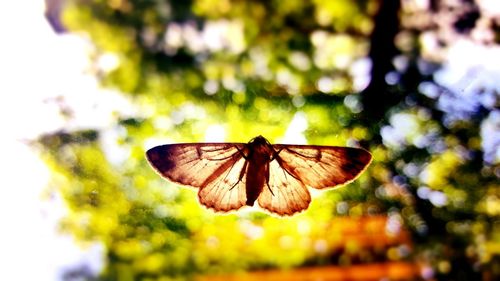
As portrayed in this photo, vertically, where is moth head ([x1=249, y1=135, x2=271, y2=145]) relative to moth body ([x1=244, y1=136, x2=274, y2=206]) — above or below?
above

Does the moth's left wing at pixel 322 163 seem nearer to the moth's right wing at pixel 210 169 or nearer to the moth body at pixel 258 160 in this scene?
the moth body at pixel 258 160

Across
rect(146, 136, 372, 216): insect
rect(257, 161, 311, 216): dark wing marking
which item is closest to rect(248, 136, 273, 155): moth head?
rect(146, 136, 372, 216): insect

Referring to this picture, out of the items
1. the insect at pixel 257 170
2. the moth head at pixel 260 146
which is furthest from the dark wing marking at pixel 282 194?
the moth head at pixel 260 146

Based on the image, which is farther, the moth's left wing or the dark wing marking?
the dark wing marking

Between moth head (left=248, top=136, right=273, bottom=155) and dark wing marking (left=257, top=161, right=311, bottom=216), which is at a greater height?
moth head (left=248, top=136, right=273, bottom=155)

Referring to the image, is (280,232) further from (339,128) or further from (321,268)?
(339,128)

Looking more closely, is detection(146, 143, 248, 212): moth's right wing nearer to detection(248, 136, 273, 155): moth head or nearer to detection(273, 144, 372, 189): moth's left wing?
detection(248, 136, 273, 155): moth head

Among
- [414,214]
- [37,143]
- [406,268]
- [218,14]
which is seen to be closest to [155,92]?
[218,14]

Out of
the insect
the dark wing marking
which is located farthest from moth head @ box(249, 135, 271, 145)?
the dark wing marking

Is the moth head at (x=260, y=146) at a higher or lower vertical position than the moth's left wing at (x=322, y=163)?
higher
